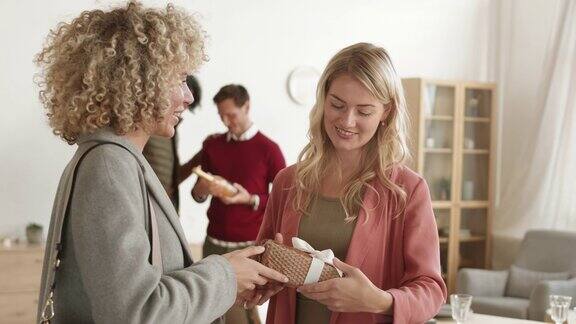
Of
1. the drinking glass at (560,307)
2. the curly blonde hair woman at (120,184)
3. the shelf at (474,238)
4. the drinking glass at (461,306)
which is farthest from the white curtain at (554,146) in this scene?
the curly blonde hair woman at (120,184)

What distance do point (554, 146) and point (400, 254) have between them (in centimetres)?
509

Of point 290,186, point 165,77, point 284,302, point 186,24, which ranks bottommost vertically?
point 284,302

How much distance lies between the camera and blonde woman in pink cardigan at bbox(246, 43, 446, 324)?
6.08 feet

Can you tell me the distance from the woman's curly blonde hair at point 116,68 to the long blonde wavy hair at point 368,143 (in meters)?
0.54

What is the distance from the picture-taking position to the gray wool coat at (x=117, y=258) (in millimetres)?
1402

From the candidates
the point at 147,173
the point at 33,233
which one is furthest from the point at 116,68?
the point at 33,233

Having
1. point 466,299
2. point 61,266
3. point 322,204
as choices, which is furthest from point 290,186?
point 466,299

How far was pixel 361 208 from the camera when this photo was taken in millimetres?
1967

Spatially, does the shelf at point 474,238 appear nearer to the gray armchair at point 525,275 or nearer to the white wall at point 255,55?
the gray armchair at point 525,275

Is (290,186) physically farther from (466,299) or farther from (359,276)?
(466,299)

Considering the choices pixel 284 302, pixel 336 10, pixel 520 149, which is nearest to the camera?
pixel 284 302

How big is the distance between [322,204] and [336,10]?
4.65 m

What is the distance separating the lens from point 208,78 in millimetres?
5734

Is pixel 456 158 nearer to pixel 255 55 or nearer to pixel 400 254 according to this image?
pixel 255 55
